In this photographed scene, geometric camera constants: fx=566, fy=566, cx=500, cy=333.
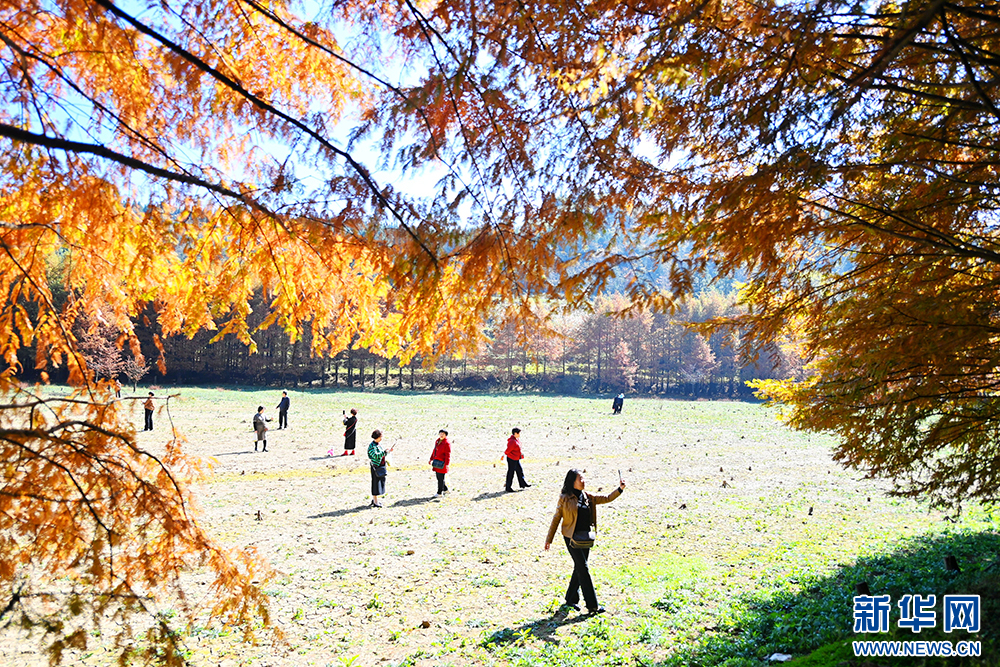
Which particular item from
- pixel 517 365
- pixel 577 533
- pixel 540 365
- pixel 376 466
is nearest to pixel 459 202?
pixel 577 533

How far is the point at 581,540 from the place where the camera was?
6.90 m

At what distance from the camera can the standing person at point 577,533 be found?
22.4ft

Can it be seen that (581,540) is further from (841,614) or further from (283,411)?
(283,411)

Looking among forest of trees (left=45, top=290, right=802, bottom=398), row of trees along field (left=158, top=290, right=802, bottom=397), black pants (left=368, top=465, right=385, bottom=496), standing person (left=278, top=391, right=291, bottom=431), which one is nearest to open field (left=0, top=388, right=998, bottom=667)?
black pants (left=368, top=465, right=385, bottom=496)

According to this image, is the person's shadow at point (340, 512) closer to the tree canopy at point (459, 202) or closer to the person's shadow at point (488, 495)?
the person's shadow at point (488, 495)

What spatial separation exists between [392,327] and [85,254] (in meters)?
2.32

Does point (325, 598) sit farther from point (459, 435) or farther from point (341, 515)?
point (459, 435)

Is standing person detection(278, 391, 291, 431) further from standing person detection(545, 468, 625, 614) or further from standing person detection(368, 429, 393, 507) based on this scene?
standing person detection(545, 468, 625, 614)

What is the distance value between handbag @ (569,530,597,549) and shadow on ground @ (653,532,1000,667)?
1.20 m

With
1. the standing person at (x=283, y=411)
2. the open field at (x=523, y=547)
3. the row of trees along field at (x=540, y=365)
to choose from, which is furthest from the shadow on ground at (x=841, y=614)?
the row of trees along field at (x=540, y=365)

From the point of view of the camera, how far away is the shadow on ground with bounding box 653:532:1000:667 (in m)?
5.02

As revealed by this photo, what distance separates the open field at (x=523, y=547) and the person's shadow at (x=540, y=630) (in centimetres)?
3

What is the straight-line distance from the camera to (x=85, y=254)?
4207 mm

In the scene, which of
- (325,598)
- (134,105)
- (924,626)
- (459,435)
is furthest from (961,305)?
(459,435)
